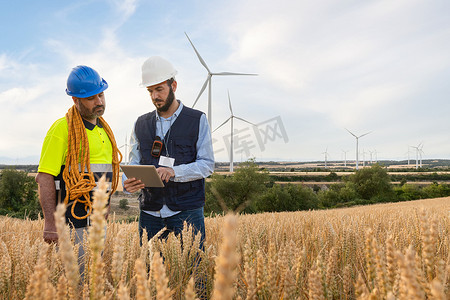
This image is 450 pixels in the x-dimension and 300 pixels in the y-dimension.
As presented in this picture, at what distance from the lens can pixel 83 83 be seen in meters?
3.02

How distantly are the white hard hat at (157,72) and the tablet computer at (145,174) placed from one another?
1.09 meters

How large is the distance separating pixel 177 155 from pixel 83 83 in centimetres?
129

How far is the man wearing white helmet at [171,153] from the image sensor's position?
369 cm

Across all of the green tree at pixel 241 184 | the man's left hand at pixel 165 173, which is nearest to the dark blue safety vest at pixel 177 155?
the man's left hand at pixel 165 173

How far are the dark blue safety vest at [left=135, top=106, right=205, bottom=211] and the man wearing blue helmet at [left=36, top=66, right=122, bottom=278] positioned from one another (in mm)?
723

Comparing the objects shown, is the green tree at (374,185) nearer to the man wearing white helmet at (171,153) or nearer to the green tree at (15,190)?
the green tree at (15,190)

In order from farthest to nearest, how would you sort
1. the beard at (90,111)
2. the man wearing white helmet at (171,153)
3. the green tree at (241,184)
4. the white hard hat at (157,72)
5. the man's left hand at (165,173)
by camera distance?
the green tree at (241,184) → the white hard hat at (157,72) → the man wearing white helmet at (171,153) → the man's left hand at (165,173) → the beard at (90,111)

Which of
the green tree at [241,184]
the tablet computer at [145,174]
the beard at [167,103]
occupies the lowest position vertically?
the green tree at [241,184]

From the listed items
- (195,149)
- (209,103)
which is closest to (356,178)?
(209,103)

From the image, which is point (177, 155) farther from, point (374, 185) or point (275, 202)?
point (374, 185)

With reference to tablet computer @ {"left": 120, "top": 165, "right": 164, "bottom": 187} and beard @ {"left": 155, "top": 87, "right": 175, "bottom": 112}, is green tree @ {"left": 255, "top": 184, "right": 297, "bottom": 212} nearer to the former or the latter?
beard @ {"left": 155, "top": 87, "right": 175, "bottom": 112}

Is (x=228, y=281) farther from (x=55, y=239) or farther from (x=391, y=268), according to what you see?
(x=55, y=239)

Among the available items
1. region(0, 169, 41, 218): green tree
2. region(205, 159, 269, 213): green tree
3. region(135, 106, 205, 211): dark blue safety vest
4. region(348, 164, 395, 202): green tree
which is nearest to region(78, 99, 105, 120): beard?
region(135, 106, 205, 211): dark blue safety vest

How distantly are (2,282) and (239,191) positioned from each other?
4277 cm
